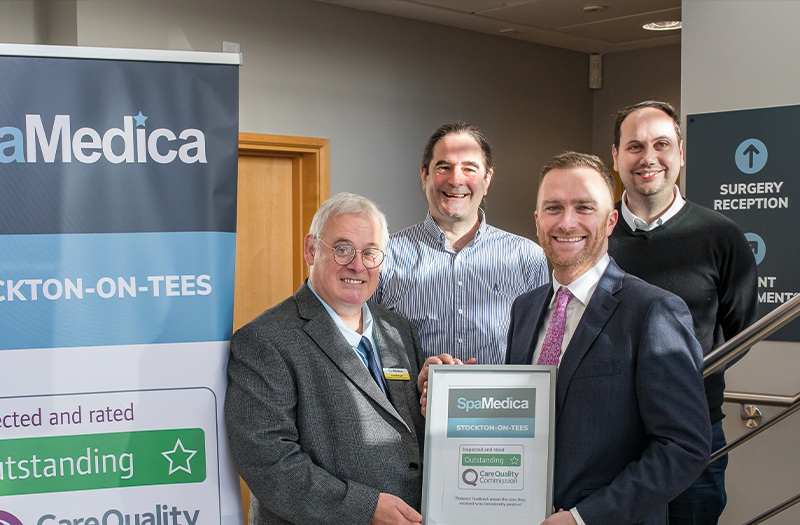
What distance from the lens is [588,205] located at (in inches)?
73.2

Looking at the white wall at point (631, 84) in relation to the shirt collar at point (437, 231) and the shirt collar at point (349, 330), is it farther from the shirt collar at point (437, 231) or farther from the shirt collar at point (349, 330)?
the shirt collar at point (349, 330)

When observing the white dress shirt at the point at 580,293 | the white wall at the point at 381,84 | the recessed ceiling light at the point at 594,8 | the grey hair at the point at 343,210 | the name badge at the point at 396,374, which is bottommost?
the name badge at the point at 396,374

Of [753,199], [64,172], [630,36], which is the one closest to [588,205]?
[64,172]

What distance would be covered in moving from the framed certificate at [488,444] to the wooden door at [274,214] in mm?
3242

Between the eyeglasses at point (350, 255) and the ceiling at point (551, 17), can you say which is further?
the ceiling at point (551, 17)

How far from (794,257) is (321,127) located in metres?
2.95

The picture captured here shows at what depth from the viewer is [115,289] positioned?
1.89 meters

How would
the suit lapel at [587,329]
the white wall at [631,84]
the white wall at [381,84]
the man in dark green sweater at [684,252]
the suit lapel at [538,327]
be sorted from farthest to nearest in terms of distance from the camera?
the white wall at [631,84] → the white wall at [381,84] → the man in dark green sweater at [684,252] → the suit lapel at [538,327] → the suit lapel at [587,329]

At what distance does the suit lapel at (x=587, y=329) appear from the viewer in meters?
1.78

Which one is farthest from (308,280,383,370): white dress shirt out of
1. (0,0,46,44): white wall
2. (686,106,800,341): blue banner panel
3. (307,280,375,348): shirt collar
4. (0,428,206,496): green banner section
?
(0,0,46,44): white wall

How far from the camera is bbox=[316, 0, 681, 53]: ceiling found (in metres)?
5.01

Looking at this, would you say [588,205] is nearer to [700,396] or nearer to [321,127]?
[700,396]

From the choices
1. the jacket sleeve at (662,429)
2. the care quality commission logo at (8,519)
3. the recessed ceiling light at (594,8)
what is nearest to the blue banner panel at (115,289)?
the care quality commission logo at (8,519)

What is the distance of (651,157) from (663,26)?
3.38 metres
